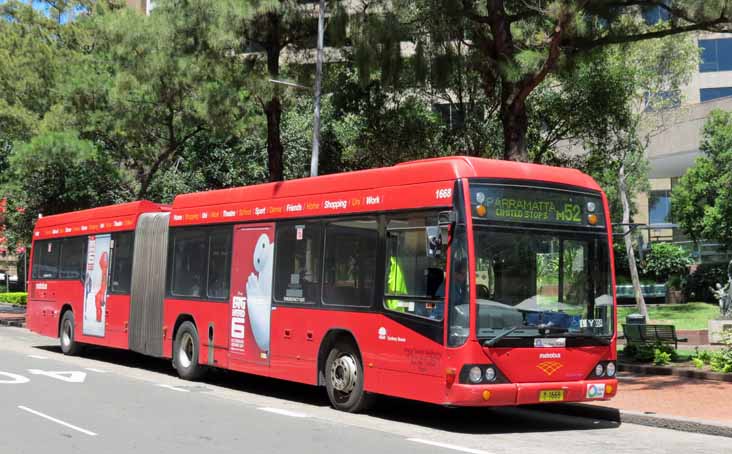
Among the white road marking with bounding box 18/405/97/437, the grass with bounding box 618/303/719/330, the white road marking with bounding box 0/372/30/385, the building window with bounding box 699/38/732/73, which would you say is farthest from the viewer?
the building window with bounding box 699/38/732/73

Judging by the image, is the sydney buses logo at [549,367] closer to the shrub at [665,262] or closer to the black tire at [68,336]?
the black tire at [68,336]

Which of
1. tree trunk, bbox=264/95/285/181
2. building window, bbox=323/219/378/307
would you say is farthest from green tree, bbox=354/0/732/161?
building window, bbox=323/219/378/307

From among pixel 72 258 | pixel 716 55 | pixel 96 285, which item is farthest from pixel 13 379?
pixel 716 55

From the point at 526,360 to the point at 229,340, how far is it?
6.24 meters

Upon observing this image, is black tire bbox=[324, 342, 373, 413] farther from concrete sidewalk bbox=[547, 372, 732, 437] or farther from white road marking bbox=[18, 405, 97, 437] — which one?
white road marking bbox=[18, 405, 97, 437]

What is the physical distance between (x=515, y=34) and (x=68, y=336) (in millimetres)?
13027

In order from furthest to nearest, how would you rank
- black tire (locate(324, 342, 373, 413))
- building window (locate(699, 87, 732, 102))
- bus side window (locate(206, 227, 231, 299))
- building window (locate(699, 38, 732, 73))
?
building window (locate(699, 87, 732, 102))
building window (locate(699, 38, 732, 73))
bus side window (locate(206, 227, 231, 299))
black tire (locate(324, 342, 373, 413))

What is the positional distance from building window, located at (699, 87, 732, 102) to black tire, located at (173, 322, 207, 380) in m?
50.3

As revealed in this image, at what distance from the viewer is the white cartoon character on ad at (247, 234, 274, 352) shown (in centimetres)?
1427

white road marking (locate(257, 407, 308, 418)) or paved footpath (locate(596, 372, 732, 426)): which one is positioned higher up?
paved footpath (locate(596, 372, 732, 426))

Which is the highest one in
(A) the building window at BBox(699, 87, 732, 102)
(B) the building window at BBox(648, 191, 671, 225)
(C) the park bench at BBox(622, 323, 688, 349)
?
(A) the building window at BBox(699, 87, 732, 102)

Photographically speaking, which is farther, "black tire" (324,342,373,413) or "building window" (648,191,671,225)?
"building window" (648,191,671,225)

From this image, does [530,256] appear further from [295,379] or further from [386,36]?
[386,36]

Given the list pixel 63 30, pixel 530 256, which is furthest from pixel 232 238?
pixel 63 30
